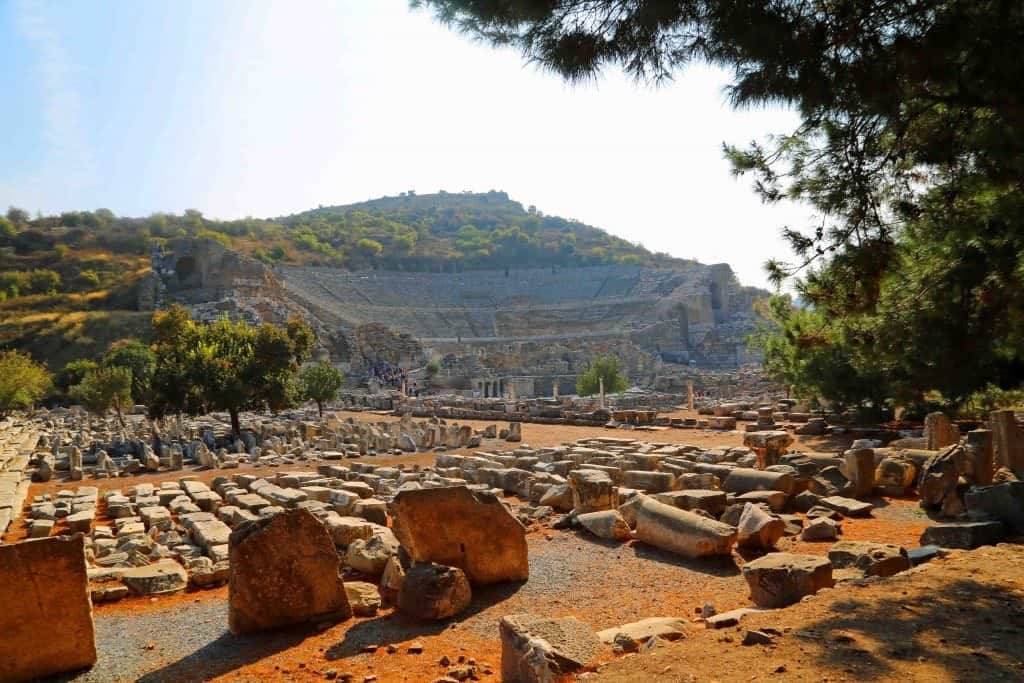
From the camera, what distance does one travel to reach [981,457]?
947 centimetres

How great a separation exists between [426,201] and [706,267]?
112035 millimetres

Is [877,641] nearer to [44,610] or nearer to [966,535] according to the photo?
[966,535]

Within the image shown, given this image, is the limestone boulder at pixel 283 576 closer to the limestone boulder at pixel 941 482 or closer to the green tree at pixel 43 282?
the limestone boulder at pixel 941 482

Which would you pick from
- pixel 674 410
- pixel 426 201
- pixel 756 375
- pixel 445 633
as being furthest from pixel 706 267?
pixel 426 201

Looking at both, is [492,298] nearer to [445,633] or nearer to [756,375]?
[756,375]

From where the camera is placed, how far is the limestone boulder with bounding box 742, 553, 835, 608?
5691mm

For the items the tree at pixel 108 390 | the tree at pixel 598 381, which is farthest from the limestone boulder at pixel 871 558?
the tree at pixel 598 381

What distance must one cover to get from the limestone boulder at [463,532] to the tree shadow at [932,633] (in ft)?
9.95

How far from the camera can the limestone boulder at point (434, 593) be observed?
5988mm

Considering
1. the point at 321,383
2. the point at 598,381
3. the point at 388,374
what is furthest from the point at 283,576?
the point at 388,374

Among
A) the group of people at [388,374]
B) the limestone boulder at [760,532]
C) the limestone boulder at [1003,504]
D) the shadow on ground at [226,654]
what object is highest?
the group of people at [388,374]

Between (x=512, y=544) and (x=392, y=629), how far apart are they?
1575mm

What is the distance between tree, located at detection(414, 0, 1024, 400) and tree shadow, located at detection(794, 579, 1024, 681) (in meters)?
2.57

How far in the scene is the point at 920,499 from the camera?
32.2ft
